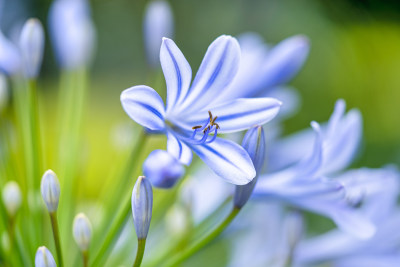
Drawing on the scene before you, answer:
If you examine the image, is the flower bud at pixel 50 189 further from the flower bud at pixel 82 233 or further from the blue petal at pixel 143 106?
the blue petal at pixel 143 106

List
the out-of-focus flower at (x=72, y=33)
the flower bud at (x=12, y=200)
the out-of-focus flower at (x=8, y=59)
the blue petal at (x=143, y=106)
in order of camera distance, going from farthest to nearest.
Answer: the out-of-focus flower at (x=72, y=33) → the out-of-focus flower at (x=8, y=59) → the flower bud at (x=12, y=200) → the blue petal at (x=143, y=106)

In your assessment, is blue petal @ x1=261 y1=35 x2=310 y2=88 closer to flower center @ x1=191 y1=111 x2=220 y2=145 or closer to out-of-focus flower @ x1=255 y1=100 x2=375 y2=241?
out-of-focus flower @ x1=255 y1=100 x2=375 y2=241

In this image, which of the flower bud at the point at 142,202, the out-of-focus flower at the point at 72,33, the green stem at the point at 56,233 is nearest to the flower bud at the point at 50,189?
the green stem at the point at 56,233

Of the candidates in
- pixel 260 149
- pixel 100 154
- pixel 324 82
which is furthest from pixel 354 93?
pixel 260 149

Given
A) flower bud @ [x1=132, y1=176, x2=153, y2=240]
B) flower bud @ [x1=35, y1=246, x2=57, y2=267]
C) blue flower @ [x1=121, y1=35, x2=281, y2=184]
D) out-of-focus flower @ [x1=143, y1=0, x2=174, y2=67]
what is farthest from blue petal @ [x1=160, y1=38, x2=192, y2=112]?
out-of-focus flower @ [x1=143, y1=0, x2=174, y2=67]

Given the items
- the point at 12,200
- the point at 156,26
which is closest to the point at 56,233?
the point at 12,200

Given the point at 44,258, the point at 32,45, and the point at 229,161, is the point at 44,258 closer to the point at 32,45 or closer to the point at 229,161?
the point at 229,161

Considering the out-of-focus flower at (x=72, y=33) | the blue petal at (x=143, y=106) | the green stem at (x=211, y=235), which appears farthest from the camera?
the out-of-focus flower at (x=72, y=33)
